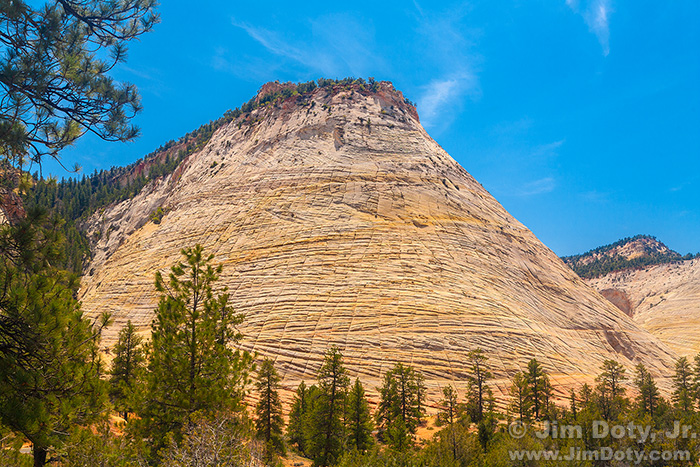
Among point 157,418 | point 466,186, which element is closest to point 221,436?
point 157,418

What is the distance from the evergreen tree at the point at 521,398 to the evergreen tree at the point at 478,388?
158 cm

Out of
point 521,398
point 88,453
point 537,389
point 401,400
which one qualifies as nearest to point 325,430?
point 401,400

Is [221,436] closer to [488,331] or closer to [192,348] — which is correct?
[192,348]

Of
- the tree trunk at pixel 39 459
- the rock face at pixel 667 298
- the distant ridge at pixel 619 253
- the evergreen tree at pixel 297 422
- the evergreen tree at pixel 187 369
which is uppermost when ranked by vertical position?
the distant ridge at pixel 619 253

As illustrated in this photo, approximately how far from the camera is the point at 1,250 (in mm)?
6492

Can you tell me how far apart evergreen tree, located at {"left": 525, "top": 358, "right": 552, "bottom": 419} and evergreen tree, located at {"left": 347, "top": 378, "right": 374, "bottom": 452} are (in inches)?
489

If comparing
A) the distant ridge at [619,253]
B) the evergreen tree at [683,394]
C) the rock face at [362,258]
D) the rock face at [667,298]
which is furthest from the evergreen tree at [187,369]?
the distant ridge at [619,253]

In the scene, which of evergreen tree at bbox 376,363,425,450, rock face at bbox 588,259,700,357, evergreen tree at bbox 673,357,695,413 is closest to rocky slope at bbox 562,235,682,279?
rock face at bbox 588,259,700,357

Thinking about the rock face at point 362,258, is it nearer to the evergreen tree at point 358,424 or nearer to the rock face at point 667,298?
the evergreen tree at point 358,424

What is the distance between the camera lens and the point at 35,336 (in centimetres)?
649

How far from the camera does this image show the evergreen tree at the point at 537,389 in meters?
29.7

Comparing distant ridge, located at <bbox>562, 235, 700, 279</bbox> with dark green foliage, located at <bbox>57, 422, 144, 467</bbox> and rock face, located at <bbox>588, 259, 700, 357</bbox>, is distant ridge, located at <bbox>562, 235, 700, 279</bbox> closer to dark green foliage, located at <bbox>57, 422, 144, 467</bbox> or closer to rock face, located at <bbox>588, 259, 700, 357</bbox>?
rock face, located at <bbox>588, 259, 700, 357</bbox>

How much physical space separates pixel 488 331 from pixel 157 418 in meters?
29.3

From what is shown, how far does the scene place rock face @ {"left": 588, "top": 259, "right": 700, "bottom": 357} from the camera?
67.0m
